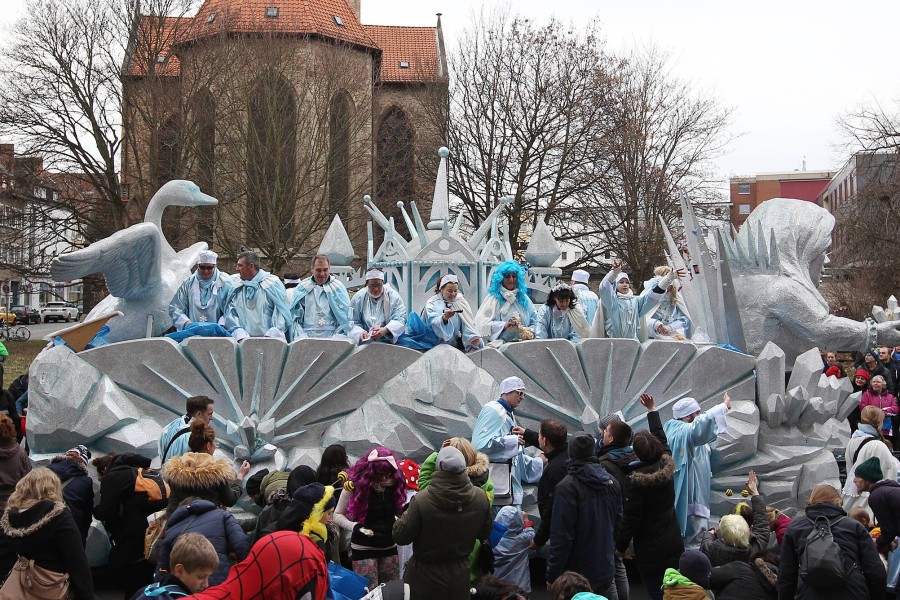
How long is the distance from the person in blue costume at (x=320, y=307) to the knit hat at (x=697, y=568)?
463 centimetres

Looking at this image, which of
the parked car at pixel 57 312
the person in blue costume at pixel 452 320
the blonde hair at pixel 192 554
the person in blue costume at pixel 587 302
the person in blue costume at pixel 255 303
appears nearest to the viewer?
the blonde hair at pixel 192 554

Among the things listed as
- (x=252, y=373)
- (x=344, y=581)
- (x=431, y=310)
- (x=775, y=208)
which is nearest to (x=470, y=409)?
(x=431, y=310)

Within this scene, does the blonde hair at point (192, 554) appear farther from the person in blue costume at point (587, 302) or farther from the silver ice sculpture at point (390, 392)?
the person in blue costume at point (587, 302)

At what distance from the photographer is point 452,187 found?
1064 inches

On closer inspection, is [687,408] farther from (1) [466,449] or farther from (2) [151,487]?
(2) [151,487]

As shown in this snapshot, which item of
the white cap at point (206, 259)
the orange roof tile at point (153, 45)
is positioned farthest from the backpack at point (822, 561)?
the orange roof tile at point (153, 45)

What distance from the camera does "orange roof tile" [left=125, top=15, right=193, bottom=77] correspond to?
2411cm

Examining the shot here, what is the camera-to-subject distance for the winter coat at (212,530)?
4672 mm

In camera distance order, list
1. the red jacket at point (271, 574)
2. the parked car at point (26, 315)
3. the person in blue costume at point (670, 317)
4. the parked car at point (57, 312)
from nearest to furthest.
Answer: the red jacket at point (271, 574) < the person in blue costume at point (670, 317) < the parked car at point (26, 315) < the parked car at point (57, 312)

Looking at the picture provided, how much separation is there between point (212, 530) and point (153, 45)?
22.5m

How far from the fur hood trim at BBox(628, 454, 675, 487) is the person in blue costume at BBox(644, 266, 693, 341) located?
4250 millimetres

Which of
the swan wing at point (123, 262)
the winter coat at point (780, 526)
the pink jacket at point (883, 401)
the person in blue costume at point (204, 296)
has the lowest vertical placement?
the winter coat at point (780, 526)

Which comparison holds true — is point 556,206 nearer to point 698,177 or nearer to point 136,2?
point 698,177

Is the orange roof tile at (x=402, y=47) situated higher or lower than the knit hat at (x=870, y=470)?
higher
